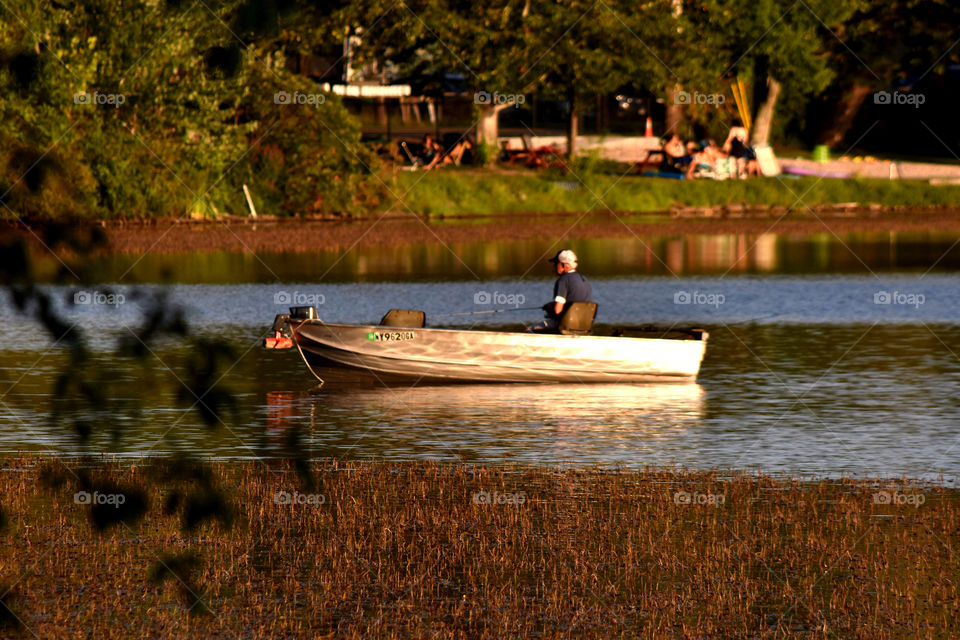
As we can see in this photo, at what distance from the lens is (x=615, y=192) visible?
204 ft

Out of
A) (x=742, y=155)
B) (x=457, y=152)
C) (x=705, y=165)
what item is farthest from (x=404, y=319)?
(x=742, y=155)

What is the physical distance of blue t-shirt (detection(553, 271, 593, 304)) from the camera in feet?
77.1

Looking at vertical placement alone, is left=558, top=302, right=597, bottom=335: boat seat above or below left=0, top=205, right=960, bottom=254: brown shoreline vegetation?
below

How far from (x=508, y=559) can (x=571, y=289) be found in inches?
445

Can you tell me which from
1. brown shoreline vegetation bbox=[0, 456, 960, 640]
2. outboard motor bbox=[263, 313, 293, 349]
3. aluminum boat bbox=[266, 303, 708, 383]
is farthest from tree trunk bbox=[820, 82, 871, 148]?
brown shoreline vegetation bbox=[0, 456, 960, 640]

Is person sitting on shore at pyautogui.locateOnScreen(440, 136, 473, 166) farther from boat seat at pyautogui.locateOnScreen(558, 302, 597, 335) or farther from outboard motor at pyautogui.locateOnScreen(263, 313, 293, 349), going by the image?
boat seat at pyautogui.locateOnScreen(558, 302, 597, 335)

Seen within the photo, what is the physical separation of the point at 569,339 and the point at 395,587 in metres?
11.9

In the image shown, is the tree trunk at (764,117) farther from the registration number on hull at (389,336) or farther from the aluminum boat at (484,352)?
the registration number on hull at (389,336)

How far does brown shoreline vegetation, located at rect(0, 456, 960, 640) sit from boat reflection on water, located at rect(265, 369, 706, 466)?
4.53ft

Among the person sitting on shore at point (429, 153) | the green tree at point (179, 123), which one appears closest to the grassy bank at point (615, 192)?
the green tree at point (179, 123)

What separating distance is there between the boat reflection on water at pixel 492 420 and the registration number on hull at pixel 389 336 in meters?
0.71

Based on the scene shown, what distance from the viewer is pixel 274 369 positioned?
25.9 m

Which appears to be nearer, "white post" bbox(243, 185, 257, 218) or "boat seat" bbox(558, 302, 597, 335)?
"boat seat" bbox(558, 302, 597, 335)

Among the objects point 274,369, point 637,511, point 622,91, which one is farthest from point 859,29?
point 637,511
